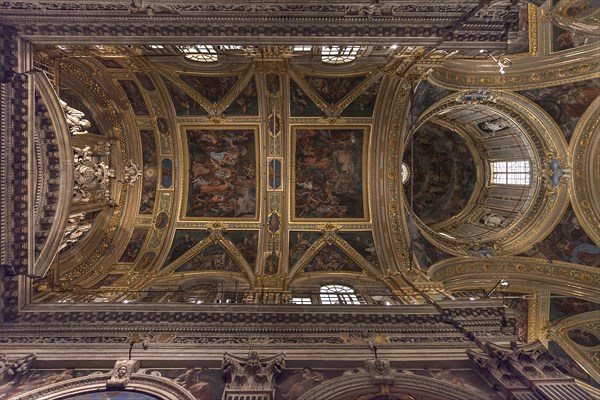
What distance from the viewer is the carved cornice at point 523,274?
45.2 ft

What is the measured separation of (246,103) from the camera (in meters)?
16.0

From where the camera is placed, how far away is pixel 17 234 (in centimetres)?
995

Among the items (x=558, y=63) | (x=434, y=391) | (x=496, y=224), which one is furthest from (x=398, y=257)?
(x=558, y=63)

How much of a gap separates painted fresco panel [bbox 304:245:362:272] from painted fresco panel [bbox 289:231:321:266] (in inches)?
24.9

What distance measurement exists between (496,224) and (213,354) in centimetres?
1508

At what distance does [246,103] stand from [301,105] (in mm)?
2632

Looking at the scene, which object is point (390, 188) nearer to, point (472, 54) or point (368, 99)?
point (368, 99)

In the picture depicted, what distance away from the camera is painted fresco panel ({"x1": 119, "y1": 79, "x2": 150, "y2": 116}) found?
14773 mm

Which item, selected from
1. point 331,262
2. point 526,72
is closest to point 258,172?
point 331,262

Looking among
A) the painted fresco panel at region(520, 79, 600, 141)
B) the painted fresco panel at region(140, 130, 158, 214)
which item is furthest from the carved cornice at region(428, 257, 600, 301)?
the painted fresco panel at region(140, 130, 158, 214)

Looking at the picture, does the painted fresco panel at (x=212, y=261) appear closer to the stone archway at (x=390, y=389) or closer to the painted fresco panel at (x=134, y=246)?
the painted fresco panel at (x=134, y=246)

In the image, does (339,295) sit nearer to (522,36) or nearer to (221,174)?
(221,174)

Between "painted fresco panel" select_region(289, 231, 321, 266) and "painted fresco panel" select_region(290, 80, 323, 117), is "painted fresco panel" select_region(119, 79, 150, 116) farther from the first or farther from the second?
"painted fresco panel" select_region(289, 231, 321, 266)

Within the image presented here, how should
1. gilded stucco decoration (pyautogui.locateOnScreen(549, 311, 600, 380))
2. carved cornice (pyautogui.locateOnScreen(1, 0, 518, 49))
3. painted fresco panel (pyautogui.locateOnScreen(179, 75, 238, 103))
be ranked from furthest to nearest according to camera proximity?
painted fresco panel (pyautogui.locateOnScreen(179, 75, 238, 103)) < gilded stucco decoration (pyautogui.locateOnScreen(549, 311, 600, 380)) < carved cornice (pyautogui.locateOnScreen(1, 0, 518, 49))
